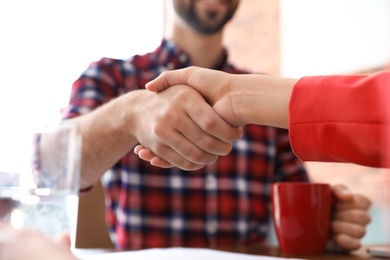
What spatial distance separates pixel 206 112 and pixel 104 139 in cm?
25

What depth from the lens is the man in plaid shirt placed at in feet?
2.96

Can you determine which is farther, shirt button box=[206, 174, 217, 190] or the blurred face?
the blurred face

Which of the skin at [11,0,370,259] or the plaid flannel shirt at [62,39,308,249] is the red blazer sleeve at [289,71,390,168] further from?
the plaid flannel shirt at [62,39,308,249]

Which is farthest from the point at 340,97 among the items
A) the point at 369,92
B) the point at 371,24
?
the point at 371,24

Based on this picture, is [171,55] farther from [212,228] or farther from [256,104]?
[256,104]

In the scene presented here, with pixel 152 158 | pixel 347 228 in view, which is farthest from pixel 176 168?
pixel 347 228

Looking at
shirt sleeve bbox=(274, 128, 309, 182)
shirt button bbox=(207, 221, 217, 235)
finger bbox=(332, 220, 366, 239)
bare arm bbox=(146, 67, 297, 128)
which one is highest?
bare arm bbox=(146, 67, 297, 128)

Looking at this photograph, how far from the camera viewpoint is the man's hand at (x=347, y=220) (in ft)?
2.58

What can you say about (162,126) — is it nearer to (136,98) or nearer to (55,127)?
(136,98)

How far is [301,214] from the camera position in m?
0.76

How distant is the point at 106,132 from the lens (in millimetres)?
911

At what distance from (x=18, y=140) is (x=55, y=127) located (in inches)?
1.3

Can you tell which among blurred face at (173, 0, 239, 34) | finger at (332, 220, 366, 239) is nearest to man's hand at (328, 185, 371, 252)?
finger at (332, 220, 366, 239)

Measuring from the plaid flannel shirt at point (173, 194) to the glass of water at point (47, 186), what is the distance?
67 cm
